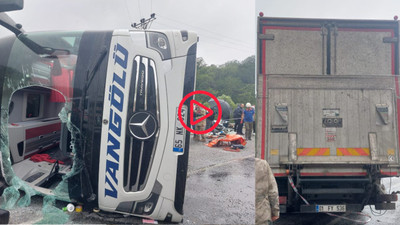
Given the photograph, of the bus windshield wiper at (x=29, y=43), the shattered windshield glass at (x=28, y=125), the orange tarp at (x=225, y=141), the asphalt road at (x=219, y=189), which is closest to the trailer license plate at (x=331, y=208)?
the asphalt road at (x=219, y=189)

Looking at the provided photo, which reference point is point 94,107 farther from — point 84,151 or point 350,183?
point 350,183

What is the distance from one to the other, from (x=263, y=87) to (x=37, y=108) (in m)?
3.01

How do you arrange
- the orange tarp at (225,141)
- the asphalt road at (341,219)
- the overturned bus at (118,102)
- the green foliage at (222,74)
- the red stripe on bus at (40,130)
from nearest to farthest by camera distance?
1. the overturned bus at (118,102)
2. the green foliage at (222,74)
3. the red stripe on bus at (40,130)
4. the asphalt road at (341,219)
5. the orange tarp at (225,141)

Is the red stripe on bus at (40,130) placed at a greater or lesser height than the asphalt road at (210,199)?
greater

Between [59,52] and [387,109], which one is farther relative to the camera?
[387,109]

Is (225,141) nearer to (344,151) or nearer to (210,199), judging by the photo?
(210,199)

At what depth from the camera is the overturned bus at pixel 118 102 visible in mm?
2438

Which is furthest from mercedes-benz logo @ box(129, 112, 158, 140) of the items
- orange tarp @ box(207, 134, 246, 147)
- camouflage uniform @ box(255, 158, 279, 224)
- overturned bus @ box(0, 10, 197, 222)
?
orange tarp @ box(207, 134, 246, 147)

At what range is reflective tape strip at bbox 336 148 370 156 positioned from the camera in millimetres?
3434

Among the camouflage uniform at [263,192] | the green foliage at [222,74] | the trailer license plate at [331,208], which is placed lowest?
the trailer license plate at [331,208]

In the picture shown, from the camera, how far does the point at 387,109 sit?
3.46 metres

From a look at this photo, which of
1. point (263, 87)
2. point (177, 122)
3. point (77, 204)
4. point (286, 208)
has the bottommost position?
point (286, 208)

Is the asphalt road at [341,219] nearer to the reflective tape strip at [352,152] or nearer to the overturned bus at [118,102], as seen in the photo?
the reflective tape strip at [352,152]

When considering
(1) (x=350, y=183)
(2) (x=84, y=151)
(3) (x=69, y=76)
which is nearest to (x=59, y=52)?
(3) (x=69, y=76)
